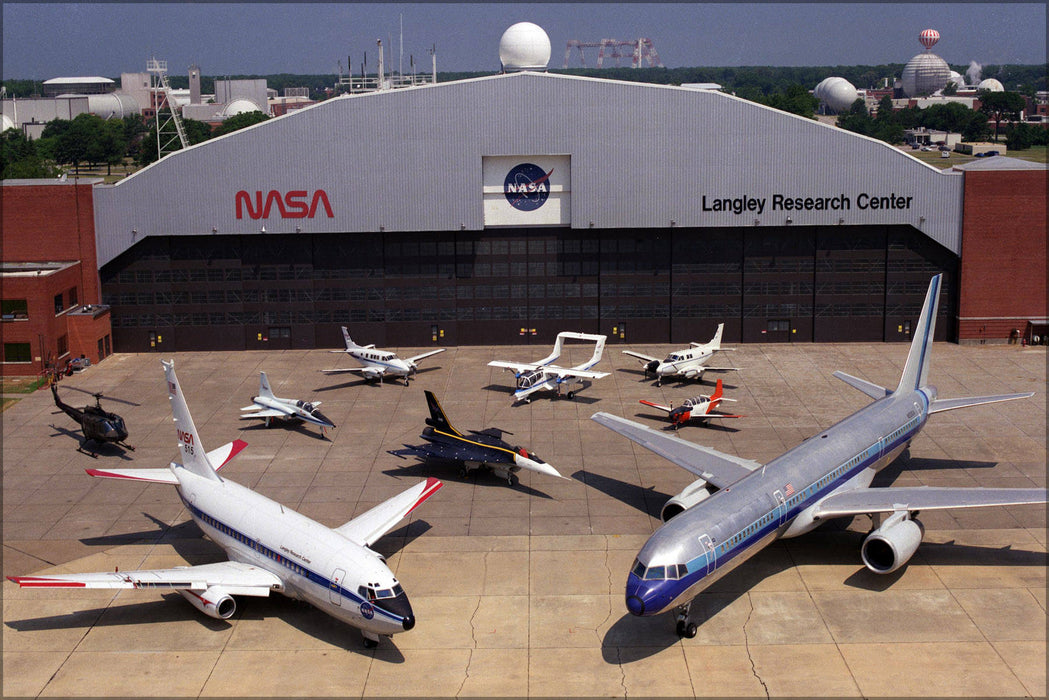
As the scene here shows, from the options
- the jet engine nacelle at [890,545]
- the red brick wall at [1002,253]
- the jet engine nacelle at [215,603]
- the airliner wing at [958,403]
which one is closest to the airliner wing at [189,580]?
the jet engine nacelle at [215,603]

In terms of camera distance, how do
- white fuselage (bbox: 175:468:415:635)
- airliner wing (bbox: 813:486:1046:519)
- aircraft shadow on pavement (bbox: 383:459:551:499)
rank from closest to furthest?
1. white fuselage (bbox: 175:468:415:635)
2. airliner wing (bbox: 813:486:1046:519)
3. aircraft shadow on pavement (bbox: 383:459:551:499)

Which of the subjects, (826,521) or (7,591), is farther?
(826,521)

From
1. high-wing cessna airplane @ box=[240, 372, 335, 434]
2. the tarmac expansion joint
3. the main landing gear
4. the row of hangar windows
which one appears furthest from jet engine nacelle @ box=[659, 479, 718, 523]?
the row of hangar windows

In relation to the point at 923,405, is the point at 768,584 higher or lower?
lower

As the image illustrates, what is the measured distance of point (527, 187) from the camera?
223ft

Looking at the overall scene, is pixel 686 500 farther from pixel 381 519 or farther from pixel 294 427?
pixel 294 427

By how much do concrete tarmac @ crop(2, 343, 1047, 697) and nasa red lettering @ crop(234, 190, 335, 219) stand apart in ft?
43.2

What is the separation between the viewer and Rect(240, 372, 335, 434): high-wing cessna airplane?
52156 mm

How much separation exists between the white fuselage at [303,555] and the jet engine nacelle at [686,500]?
12.1 m

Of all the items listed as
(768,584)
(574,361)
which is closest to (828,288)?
(574,361)

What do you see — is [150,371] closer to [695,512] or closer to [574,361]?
[574,361]

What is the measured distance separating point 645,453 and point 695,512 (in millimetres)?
15942

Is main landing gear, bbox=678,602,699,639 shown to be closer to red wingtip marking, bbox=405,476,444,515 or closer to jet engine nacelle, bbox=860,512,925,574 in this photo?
jet engine nacelle, bbox=860,512,925,574

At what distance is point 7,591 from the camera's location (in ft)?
121
